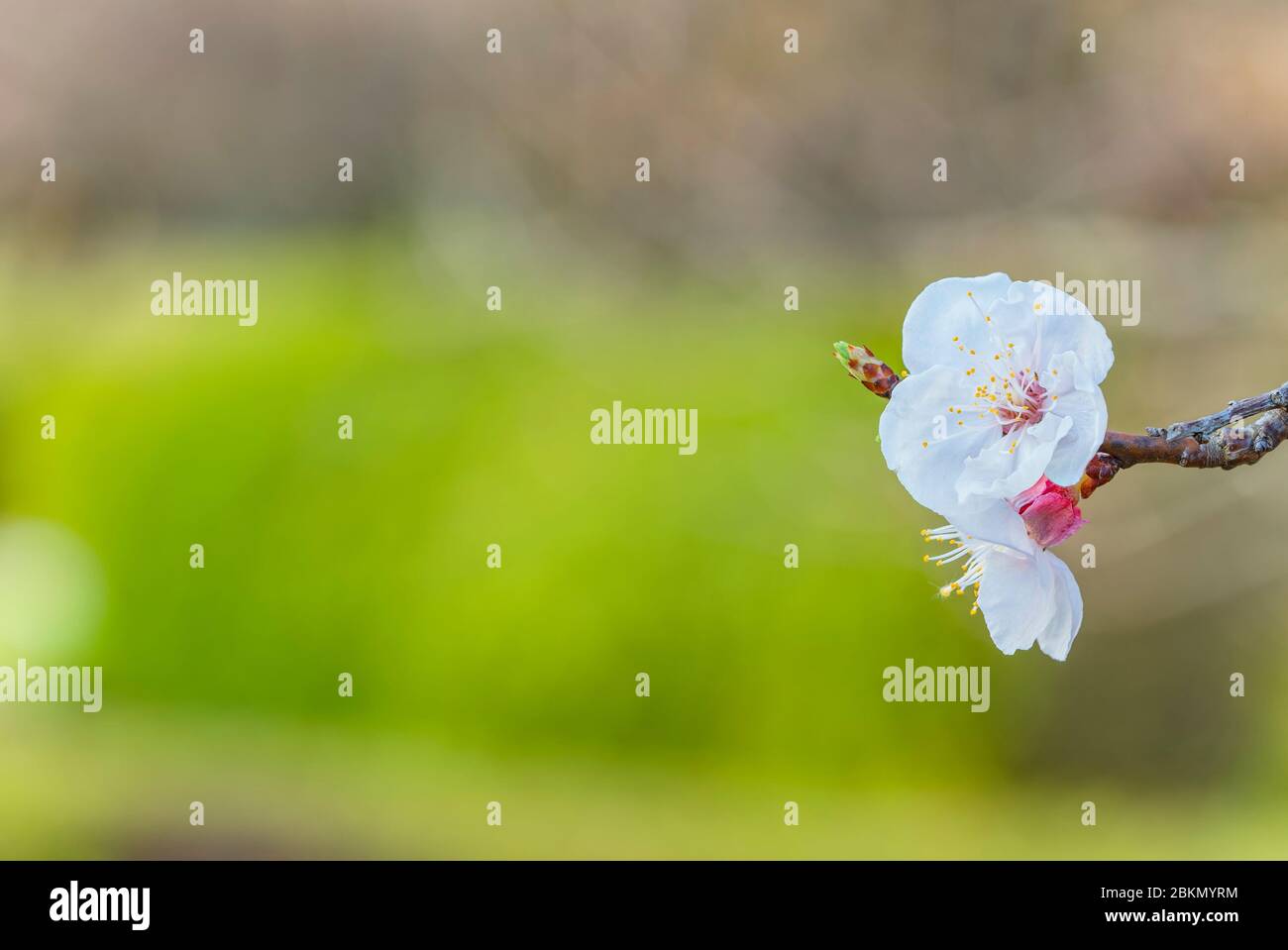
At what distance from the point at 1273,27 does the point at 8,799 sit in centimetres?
310

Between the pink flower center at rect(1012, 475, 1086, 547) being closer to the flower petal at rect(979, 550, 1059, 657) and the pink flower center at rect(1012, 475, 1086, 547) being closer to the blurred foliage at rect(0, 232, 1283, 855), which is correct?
the flower petal at rect(979, 550, 1059, 657)

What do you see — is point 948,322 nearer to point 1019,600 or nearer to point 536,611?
point 1019,600

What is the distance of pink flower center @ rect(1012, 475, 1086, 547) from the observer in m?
0.63

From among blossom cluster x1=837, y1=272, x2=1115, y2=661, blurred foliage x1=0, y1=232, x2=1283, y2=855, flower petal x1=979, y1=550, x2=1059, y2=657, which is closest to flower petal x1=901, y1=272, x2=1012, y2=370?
blossom cluster x1=837, y1=272, x2=1115, y2=661

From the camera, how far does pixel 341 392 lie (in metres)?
2.26

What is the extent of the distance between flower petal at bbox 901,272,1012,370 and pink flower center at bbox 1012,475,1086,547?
85 mm

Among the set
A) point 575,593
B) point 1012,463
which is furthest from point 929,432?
point 575,593

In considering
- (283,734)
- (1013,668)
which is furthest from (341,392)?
(1013,668)

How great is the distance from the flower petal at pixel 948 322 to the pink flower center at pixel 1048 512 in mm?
85

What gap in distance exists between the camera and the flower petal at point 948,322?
0.65 metres

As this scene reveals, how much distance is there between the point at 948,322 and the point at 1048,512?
0.12m

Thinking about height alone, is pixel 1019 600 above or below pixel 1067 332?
below

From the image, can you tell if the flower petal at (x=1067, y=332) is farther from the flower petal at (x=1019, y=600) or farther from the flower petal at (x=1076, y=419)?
the flower petal at (x=1019, y=600)

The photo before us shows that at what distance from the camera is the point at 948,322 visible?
0.66 meters
